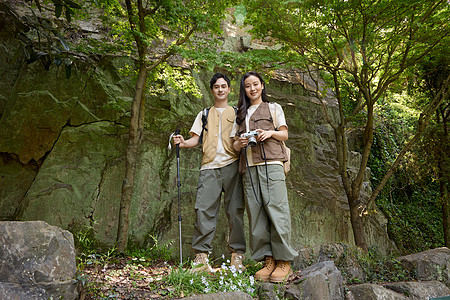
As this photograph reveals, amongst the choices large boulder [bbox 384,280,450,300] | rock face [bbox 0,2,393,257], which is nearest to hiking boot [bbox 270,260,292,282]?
large boulder [bbox 384,280,450,300]

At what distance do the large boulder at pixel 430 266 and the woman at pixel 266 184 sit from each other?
2479 mm

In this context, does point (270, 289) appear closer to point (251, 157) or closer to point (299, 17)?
point (251, 157)

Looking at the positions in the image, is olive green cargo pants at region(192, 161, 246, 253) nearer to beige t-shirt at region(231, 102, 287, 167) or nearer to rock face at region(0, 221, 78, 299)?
beige t-shirt at region(231, 102, 287, 167)

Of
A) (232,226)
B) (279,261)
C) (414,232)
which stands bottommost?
(414,232)

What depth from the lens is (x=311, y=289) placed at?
321cm

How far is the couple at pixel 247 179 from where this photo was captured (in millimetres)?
3350

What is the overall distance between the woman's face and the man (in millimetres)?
302

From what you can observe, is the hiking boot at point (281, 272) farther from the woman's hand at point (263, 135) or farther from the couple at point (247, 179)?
the woman's hand at point (263, 135)

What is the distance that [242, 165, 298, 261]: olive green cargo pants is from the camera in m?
3.29

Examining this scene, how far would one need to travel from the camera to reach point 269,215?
132 inches

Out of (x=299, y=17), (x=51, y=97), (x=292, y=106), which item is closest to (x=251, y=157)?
(x=299, y=17)

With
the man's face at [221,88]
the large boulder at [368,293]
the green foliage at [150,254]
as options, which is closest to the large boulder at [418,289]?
the large boulder at [368,293]

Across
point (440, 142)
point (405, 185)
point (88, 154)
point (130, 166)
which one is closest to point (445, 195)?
point (440, 142)

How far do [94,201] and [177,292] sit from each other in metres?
2.90
